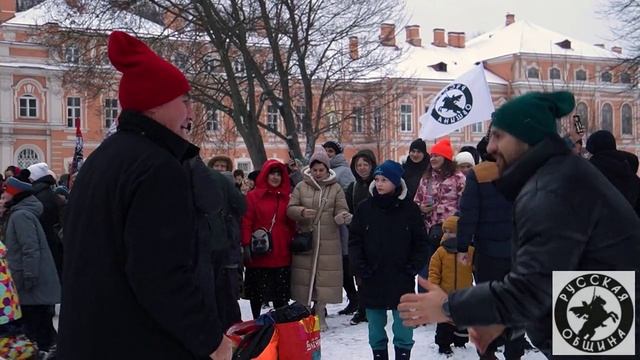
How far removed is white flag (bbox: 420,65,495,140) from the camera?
32.0 feet

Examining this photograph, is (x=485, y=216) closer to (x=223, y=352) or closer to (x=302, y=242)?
(x=302, y=242)

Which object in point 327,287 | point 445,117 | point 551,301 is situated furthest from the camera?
point 445,117

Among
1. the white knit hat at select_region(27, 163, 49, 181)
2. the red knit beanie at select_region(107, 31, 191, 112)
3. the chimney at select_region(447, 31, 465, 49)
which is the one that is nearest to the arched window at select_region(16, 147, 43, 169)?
the chimney at select_region(447, 31, 465, 49)

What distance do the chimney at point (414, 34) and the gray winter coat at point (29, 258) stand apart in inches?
2393

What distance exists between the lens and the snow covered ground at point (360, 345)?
7.48 m

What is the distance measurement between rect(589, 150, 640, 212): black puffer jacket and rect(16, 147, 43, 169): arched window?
→ 45942mm

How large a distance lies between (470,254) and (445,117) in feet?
10.8

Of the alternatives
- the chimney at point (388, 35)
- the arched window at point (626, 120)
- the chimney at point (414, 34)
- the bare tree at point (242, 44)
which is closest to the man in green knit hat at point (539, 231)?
the bare tree at point (242, 44)

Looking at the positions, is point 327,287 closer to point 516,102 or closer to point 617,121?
point 516,102

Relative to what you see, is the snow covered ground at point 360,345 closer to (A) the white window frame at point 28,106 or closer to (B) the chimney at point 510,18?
(A) the white window frame at point 28,106

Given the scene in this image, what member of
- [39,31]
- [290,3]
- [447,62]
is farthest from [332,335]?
[447,62]

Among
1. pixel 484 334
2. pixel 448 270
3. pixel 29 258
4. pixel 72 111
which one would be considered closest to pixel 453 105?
pixel 448 270

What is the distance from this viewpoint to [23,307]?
24.6ft

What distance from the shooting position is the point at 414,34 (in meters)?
67.2
